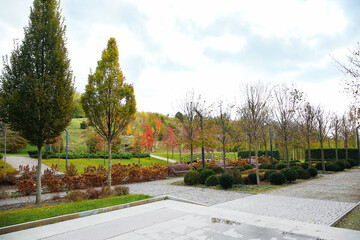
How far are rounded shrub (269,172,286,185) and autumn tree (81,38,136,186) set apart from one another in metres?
7.63

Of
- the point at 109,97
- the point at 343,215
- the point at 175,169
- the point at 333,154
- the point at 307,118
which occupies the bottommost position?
Answer: the point at 175,169

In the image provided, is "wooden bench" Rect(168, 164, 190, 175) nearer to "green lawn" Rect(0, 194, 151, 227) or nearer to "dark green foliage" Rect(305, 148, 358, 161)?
"green lawn" Rect(0, 194, 151, 227)

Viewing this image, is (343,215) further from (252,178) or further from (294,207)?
(252,178)

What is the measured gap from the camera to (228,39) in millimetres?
10836

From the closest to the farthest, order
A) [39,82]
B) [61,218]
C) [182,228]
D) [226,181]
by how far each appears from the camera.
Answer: [182,228] → [61,218] → [39,82] → [226,181]

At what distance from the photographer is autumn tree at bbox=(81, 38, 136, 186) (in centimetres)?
938

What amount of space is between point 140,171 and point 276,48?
34.1 ft

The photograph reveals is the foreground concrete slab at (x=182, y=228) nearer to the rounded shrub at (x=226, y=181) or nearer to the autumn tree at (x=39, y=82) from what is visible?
the autumn tree at (x=39, y=82)

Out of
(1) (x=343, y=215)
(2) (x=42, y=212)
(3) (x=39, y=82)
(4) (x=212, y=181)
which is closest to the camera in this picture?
(1) (x=343, y=215)

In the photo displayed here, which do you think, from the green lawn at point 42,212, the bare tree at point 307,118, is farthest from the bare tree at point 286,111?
the green lawn at point 42,212

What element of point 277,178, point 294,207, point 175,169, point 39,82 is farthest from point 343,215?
point 175,169

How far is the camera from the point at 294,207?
6.89 metres

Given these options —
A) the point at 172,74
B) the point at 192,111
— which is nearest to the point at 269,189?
the point at 192,111

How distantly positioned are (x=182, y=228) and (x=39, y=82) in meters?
6.13
